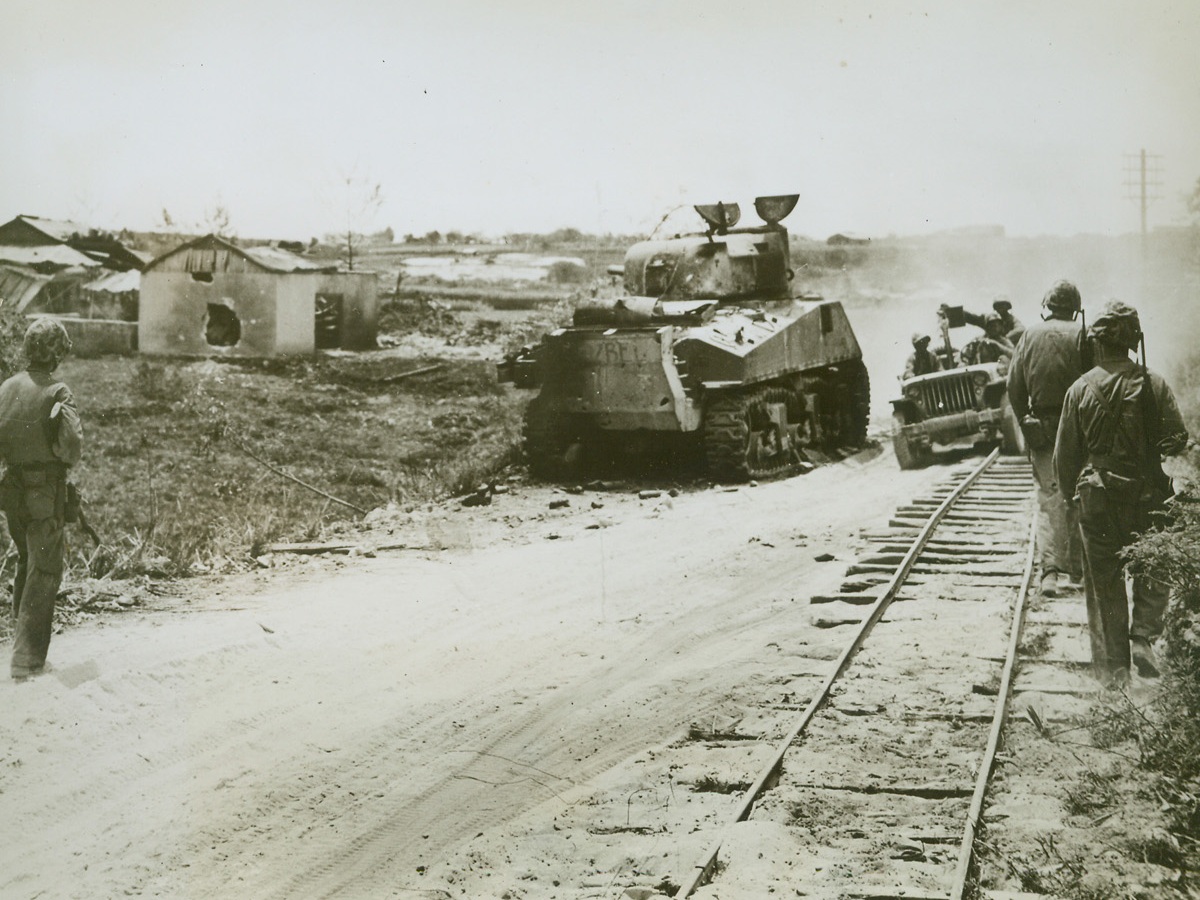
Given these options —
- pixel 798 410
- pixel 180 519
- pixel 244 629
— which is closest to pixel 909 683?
pixel 244 629

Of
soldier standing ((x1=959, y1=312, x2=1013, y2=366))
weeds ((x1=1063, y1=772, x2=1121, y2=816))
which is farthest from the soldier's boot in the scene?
soldier standing ((x1=959, y1=312, x2=1013, y2=366))

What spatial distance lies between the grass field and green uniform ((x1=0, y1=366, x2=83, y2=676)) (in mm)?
2351

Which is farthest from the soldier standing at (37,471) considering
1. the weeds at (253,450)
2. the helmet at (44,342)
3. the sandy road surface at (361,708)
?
the weeds at (253,450)

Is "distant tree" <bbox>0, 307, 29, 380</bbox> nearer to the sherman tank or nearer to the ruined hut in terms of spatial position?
the sherman tank

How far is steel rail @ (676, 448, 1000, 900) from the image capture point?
4.66 metres

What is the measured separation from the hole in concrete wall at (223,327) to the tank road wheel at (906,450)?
37.1ft

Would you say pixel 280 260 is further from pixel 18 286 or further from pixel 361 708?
pixel 361 708

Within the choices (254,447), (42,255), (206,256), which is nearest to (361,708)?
(42,255)

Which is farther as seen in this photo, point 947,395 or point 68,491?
point 947,395

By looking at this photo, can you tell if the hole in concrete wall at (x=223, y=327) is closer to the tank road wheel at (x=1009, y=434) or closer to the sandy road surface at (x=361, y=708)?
the sandy road surface at (x=361, y=708)

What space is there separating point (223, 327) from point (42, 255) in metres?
9.85

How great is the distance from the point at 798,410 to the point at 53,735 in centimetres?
1172

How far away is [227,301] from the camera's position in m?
20.9

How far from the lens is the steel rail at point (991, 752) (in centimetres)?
453
